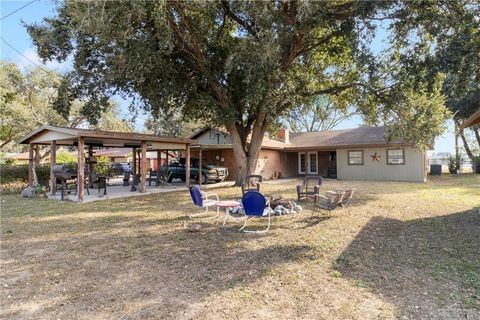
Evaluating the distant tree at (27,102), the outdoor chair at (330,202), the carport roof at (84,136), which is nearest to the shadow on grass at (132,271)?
the outdoor chair at (330,202)

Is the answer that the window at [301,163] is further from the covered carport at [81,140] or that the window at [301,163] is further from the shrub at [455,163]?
the shrub at [455,163]

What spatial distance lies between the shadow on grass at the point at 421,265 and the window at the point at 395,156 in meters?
13.6

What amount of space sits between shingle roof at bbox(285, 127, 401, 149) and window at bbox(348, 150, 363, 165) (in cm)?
79

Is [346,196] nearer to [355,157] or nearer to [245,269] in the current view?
[245,269]

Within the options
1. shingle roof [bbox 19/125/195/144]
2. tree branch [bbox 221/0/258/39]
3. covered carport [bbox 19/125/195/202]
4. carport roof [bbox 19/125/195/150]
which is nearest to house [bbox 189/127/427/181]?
carport roof [bbox 19/125/195/150]

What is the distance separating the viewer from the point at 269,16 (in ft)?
35.7

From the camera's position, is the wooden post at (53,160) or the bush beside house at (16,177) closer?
the wooden post at (53,160)

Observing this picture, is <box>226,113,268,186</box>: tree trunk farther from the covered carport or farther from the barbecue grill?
the barbecue grill

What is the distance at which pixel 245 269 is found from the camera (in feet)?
15.8

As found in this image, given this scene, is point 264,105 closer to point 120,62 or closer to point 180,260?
point 120,62

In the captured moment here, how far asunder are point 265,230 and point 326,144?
16907mm

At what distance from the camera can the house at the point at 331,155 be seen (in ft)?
66.7

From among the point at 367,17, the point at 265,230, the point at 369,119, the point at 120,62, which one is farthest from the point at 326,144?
the point at 265,230

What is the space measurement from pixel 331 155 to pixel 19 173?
65.3ft
